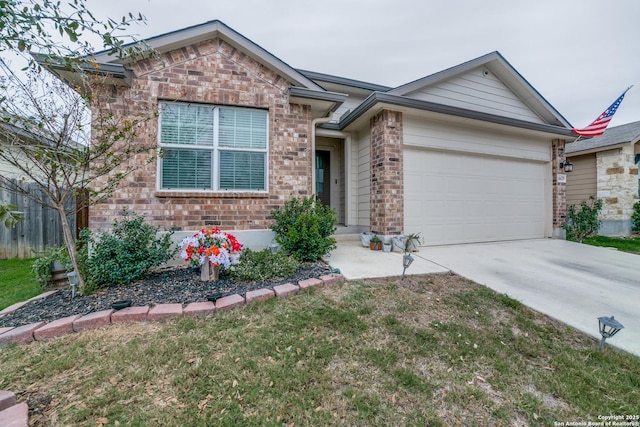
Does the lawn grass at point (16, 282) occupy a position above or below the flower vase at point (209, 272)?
below

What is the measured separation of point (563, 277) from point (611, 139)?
34.0 feet

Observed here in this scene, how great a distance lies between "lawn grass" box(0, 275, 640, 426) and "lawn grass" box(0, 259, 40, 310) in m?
1.67

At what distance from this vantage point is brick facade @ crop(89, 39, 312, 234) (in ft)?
14.7

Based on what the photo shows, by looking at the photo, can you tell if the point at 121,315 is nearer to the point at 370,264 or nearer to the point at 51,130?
the point at 51,130

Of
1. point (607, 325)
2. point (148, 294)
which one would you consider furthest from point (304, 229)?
point (607, 325)

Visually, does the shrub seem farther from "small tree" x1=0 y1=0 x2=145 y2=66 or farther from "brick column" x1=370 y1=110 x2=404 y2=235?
"small tree" x1=0 y1=0 x2=145 y2=66

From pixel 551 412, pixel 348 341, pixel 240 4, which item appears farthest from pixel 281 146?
pixel 240 4

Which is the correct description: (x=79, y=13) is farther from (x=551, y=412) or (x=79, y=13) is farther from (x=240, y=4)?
(x=240, y=4)

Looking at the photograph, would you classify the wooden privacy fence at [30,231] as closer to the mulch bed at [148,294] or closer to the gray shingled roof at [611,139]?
the mulch bed at [148,294]

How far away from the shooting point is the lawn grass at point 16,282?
3375 millimetres

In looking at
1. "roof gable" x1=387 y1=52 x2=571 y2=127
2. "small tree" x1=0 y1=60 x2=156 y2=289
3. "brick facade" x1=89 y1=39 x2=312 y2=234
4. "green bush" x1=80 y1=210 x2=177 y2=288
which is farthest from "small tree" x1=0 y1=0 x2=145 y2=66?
"roof gable" x1=387 y1=52 x2=571 y2=127

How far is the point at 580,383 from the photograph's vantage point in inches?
73.5

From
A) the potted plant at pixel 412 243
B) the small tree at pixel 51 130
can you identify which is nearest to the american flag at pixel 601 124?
the potted plant at pixel 412 243

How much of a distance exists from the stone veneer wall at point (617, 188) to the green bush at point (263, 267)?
12710mm
